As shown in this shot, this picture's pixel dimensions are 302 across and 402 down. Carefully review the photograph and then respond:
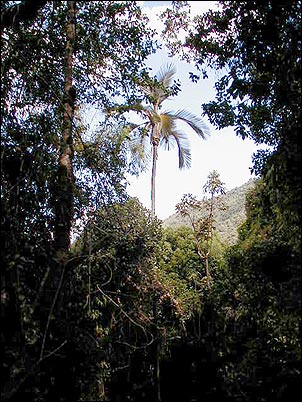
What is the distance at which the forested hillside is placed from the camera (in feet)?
12.2

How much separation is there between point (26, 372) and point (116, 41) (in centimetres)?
389

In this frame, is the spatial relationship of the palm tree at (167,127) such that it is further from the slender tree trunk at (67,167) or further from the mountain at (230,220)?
the slender tree trunk at (67,167)

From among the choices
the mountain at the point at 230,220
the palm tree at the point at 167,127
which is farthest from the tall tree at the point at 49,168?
the mountain at the point at 230,220

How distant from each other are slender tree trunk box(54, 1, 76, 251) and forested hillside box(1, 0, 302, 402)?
2 cm

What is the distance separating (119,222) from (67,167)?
823 millimetres

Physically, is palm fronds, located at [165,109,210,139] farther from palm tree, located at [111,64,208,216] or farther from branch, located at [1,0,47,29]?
branch, located at [1,0,47,29]

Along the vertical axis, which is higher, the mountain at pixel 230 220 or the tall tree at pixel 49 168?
the mountain at pixel 230 220

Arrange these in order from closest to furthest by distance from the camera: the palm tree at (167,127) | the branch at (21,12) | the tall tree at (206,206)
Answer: the branch at (21,12)
the tall tree at (206,206)
the palm tree at (167,127)

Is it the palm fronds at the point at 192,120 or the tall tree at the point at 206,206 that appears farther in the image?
the palm fronds at the point at 192,120

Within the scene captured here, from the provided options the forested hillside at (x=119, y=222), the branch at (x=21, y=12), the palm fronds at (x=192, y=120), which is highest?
the palm fronds at (x=192, y=120)

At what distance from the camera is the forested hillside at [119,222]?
3717mm

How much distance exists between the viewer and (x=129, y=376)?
17.5ft

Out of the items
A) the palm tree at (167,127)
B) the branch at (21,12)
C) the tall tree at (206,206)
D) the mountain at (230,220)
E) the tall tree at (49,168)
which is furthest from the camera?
the mountain at (230,220)

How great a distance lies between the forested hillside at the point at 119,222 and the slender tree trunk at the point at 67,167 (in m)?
0.02
